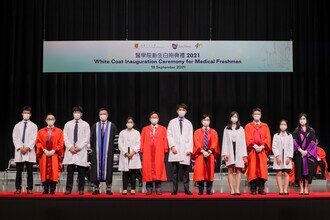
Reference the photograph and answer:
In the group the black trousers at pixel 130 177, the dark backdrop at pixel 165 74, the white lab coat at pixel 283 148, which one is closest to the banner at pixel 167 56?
the dark backdrop at pixel 165 74

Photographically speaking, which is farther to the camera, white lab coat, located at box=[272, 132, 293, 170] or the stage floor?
the stage floor

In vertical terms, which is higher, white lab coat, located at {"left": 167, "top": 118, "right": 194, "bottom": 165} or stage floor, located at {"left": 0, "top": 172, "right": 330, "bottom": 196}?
white lab coat, located at {"left": 167, "top": 118, "right": 194, "bottom": 165}

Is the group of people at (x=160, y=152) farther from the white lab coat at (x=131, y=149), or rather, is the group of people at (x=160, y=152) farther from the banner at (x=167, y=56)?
the banner at (x=167, y=56)

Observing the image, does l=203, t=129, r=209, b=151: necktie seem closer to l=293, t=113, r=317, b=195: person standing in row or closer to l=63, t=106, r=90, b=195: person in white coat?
l=293, t=113, r=317, b=195: person standing in row

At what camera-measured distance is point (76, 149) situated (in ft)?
26.7

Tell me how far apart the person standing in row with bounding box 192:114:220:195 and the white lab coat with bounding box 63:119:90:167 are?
71.6 inches

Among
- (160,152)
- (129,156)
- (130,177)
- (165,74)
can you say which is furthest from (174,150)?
(165,74)

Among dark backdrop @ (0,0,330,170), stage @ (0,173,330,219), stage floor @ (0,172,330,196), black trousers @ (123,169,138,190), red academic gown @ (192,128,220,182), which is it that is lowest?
stage @ (0,173,330,219)

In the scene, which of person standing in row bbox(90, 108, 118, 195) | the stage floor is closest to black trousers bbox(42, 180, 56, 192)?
the stage floor

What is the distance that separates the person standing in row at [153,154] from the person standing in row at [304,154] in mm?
2227

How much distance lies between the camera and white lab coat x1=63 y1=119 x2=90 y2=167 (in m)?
8.15

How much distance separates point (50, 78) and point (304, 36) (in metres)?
6.55
